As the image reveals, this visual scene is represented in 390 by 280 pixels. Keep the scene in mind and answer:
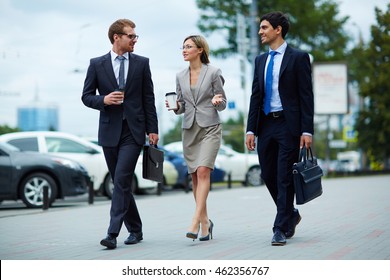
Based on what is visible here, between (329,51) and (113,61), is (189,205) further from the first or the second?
(329,51)

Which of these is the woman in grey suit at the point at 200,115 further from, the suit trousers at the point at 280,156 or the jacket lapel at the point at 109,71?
the jacket lapel at the point at 109,71

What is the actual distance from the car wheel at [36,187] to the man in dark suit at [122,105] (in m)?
7.36

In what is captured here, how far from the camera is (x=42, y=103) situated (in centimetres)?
4712

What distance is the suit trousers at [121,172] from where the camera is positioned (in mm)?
7660

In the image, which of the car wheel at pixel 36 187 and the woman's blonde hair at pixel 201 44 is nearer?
the woman's blonde hair at pixel 201 44

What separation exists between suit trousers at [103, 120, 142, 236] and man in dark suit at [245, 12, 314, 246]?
1.10 metres

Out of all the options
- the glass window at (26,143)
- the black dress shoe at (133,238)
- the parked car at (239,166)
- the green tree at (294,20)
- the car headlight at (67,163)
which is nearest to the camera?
the black dress shoe at (133,238)

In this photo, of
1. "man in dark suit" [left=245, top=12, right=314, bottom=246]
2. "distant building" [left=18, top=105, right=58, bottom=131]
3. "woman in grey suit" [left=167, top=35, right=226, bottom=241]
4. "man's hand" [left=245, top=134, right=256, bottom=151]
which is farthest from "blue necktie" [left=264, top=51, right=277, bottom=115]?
"distant building" [left=18, top=105, right=58, bottom=131]

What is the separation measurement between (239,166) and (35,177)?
36.1 feet

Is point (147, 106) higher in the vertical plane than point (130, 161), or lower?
higher

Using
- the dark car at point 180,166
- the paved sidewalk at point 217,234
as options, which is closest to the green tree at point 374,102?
the dark car at point 180,166

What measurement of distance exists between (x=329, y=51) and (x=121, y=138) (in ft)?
136

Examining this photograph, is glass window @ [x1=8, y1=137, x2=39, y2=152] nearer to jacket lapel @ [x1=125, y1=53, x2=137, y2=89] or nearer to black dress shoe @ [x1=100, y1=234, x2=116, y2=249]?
jacket lapel @ [x1=125, y1=53, x2=137, y2=89]
